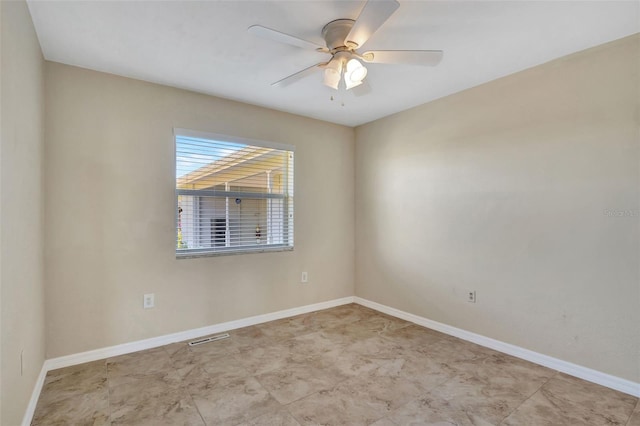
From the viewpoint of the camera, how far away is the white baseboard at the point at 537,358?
2171mm

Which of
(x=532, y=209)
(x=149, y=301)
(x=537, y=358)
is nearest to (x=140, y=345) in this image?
(x=149, y=301)

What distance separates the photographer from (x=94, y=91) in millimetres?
2637

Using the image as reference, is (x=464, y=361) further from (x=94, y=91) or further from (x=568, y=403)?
(x=94, y=91)

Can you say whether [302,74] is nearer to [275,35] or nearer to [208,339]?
[275,35]

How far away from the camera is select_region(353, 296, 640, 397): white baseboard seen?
2171 millimetres

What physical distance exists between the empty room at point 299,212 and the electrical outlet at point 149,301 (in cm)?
9

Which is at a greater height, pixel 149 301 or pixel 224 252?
pixel 224 252

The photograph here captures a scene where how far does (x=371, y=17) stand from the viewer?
159 cm

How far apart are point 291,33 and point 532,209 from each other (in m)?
2.34

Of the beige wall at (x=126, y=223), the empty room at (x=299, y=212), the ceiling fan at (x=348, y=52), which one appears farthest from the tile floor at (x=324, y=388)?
the ceiling fan at (x=348, y=52)

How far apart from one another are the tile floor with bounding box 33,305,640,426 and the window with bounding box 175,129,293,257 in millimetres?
1022

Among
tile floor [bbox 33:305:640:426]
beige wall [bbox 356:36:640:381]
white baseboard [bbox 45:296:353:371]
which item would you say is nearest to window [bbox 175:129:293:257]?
white baseboard [bbox 45:296:353:371]

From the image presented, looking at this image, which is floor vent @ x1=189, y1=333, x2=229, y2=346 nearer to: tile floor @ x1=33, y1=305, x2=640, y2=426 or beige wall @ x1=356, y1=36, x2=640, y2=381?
tile floor @ x1=33, y1=305, x2=640, y2=426

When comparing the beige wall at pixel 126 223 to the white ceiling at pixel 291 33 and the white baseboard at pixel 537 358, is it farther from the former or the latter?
the white baseboard at pixel 537 358
